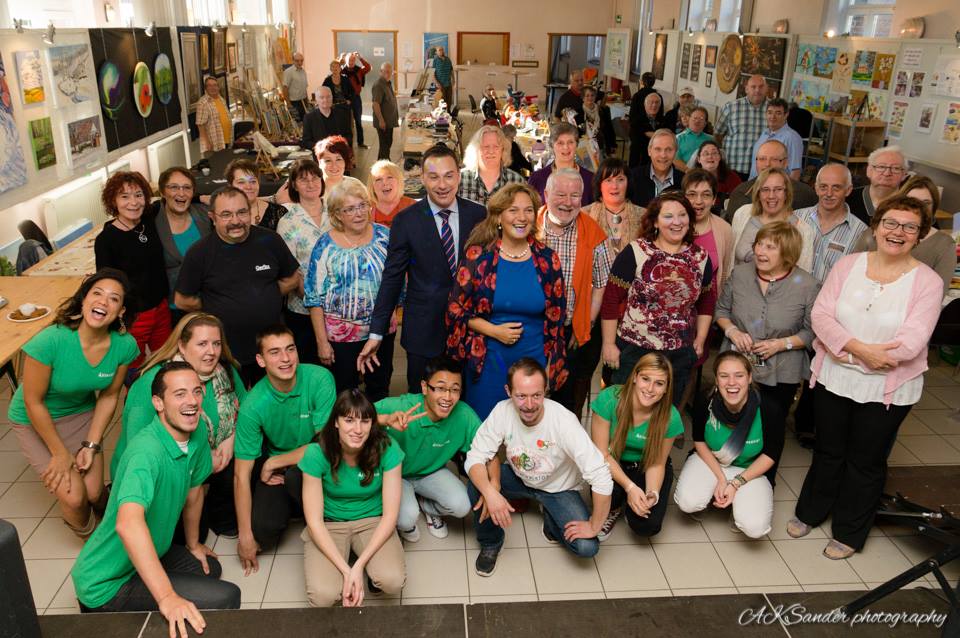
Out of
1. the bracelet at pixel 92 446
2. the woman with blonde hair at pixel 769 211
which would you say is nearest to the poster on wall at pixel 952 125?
the woman with blonde hair at pixel 769 211

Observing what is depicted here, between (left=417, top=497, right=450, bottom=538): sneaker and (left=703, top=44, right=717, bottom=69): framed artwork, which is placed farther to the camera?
(left=703, top=44, right=717, bottom=69): framed artwork

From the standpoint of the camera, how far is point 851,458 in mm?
3621

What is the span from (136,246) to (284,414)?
1436 mm

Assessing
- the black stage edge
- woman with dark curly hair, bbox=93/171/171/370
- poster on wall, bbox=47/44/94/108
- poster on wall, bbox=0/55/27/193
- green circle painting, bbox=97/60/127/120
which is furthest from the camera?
green circle painting, bbox=97/60/127/120

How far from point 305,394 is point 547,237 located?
1.52m

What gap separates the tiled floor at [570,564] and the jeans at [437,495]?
0.59ft

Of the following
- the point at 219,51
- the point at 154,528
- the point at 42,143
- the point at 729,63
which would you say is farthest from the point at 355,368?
the point at 729,63

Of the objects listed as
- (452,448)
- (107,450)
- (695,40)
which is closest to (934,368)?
(452,448)

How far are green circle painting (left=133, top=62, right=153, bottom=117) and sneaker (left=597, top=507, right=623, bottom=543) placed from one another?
7048 mm

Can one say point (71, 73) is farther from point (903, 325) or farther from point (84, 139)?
point (903, 325)

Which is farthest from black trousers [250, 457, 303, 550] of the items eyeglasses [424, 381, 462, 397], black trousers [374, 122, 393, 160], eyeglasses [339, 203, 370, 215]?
black trousers [374, 122, 393, 160]

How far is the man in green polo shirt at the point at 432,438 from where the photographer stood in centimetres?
347

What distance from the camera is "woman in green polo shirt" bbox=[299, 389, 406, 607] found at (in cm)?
312

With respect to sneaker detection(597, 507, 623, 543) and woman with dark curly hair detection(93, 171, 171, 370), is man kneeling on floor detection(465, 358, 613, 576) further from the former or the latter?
woman with dark curly hair detection(93, 171, 171, 370)
